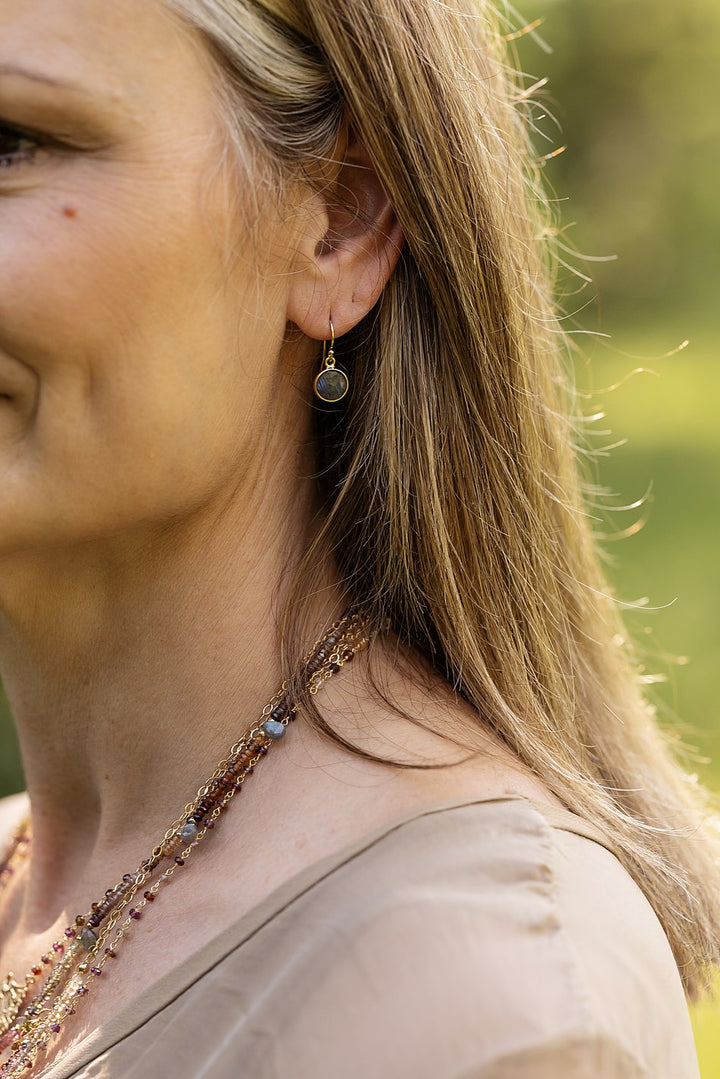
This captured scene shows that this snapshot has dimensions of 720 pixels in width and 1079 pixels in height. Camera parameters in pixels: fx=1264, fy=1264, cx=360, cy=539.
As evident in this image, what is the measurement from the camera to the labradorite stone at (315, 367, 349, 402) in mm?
1769

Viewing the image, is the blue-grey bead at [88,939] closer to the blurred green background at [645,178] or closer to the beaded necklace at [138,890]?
the beaded necklace at [138,890]

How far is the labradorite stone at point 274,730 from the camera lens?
1.64 metres

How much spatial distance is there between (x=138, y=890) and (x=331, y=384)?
74 centimetres

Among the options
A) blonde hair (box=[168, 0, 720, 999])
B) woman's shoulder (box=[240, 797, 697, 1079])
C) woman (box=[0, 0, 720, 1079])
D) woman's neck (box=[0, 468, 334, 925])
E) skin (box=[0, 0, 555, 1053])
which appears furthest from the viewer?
woman's neck (box=[0, 468, 334, 925])

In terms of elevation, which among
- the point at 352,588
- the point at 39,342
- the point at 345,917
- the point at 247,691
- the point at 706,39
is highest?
the point at 706,39

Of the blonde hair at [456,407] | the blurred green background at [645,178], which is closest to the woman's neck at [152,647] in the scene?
the blonde hair at [456,407]

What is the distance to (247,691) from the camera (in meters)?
1.71

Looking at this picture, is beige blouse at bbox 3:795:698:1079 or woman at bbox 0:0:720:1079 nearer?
beige blouse at bbox 3:795:698:1079

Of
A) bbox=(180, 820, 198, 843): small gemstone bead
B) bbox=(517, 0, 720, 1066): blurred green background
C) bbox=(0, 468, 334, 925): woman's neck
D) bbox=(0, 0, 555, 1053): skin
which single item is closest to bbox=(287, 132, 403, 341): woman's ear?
bbox=(0, 0, 555, 1053): skin

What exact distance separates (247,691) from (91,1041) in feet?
1.57

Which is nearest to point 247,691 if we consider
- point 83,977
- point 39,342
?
point 83,977

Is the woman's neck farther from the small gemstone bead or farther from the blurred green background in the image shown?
the blurred green background

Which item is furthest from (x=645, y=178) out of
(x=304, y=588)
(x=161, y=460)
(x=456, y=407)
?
(x=161, y=460)

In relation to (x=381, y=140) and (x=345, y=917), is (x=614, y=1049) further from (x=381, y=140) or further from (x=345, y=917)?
(x=381, y=140)
